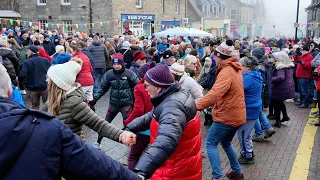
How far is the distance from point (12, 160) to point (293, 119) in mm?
8699

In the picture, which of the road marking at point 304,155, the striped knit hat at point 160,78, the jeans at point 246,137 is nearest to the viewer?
the striped knit hat at point 160,78

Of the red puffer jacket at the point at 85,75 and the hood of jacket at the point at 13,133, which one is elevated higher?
the hood of jacket at the point at 13,133

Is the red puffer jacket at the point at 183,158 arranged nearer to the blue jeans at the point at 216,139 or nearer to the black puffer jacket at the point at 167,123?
the black puffer jacket at the point at 167,123

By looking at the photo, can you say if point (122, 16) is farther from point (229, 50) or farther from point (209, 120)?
point (229, 50)

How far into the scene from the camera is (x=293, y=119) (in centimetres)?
945

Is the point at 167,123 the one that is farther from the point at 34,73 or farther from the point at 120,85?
the point at 34,73

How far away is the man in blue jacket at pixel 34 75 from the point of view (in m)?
8.31

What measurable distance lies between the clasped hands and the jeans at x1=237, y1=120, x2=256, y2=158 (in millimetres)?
3052

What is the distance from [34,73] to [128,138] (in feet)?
18.6

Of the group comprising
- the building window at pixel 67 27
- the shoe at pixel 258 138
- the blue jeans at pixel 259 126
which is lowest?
the shoe at pixel 258 138

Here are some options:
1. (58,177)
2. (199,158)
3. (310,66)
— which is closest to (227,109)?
(199,158)

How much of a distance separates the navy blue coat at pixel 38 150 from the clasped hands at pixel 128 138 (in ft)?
4.19

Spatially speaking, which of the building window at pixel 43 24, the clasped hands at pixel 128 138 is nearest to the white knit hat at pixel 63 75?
the clasped hands at pixel 128 138

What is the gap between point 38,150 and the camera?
183cm
